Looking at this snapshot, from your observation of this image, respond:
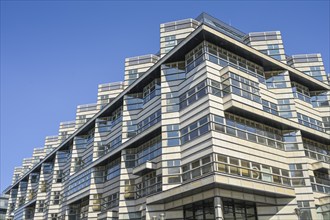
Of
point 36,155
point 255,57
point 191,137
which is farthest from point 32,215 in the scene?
point 255,57

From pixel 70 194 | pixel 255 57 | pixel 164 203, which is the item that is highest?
pixel 255 57

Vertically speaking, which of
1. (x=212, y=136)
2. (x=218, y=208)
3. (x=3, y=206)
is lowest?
(x=218, y=208)

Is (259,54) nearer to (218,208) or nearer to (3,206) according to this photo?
(218,208)

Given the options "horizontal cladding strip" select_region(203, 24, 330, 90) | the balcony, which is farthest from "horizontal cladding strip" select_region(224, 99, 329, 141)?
the balcony

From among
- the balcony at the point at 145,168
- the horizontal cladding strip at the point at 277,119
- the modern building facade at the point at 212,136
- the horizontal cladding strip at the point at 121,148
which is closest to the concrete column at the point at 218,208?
the modern building facade at the point at 212,136

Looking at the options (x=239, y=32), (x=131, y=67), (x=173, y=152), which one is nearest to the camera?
(x=173, y=152)

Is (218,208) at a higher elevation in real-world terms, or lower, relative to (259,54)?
lower

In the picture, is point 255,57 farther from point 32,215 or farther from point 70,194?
point 32,215

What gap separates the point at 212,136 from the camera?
33469mm

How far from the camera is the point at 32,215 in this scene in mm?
75000

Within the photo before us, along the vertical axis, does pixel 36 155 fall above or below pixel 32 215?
above

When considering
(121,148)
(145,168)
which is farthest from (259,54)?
(121,148)

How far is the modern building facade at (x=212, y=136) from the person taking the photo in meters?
34.7

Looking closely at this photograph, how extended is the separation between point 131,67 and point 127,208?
21.0 meters
